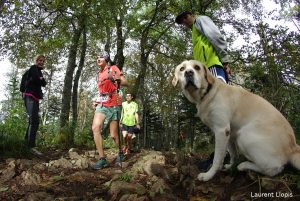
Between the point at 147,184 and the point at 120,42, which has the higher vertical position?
the point at 120,42

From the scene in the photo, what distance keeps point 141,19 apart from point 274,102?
1430cm

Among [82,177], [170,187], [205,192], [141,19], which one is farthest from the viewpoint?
[141,19]

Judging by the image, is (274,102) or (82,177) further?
(274,102)

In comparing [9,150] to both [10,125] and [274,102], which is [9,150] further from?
[274,102]

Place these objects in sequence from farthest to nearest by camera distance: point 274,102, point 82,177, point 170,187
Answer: point 274,102 → point 82,177 → point 170,187

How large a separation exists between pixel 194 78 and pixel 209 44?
44.3 inches

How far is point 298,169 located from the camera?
3.50m

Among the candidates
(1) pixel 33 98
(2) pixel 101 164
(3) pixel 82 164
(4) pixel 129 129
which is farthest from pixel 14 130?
(2) pixel 101 164

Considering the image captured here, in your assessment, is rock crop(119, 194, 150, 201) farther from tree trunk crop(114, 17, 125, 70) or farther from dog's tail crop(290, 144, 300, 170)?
tree trunk crop(114, 17, 125, 70)

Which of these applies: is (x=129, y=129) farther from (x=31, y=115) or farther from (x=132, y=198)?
(x=132, y=198)

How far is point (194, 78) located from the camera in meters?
3.94

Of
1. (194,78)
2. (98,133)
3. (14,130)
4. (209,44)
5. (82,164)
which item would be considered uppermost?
(209,44)

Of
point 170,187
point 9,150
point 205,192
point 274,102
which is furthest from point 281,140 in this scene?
point 9,150

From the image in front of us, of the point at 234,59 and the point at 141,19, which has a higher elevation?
the point at 141,19
